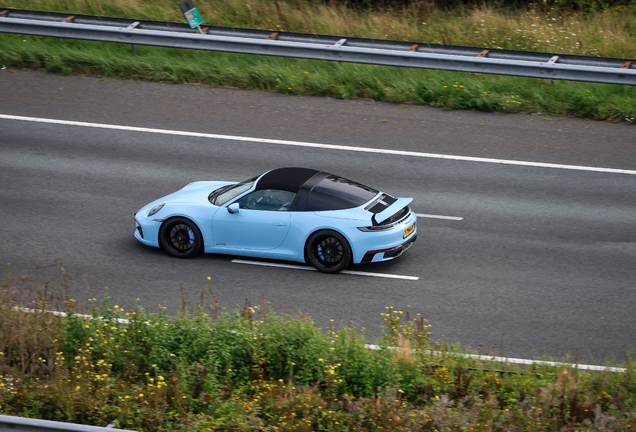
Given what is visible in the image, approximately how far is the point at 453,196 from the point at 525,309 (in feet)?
12.3

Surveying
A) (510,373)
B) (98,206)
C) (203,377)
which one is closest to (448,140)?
(98,206)

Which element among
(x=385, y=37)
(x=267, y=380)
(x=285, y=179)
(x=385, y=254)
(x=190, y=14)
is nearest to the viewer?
(x=267, y=380)

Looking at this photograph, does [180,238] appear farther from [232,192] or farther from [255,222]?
[255,222]

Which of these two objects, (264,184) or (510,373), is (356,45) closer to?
(264,184)

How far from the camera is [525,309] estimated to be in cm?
946

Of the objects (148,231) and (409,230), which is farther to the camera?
(148,231)

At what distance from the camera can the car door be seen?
34.1ft

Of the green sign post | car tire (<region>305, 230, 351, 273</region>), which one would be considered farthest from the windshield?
the green sign post

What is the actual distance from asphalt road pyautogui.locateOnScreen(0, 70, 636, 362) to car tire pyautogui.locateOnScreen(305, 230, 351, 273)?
0.18m

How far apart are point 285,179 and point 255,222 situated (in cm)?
76

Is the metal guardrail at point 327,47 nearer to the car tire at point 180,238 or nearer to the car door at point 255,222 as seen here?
the car door at point 255,222

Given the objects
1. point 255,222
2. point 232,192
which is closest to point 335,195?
point 255,222

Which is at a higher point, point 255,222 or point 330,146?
point 330,146

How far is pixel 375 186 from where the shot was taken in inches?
517
